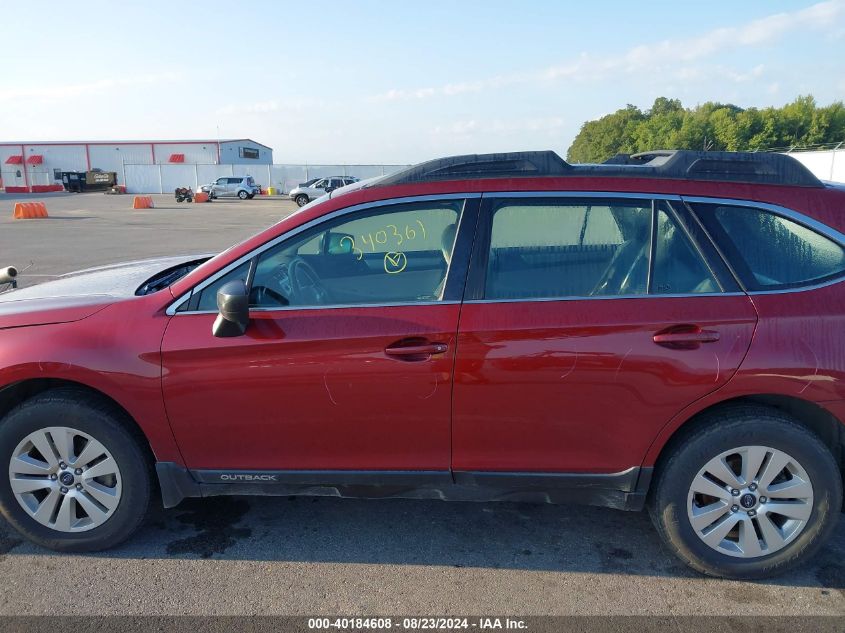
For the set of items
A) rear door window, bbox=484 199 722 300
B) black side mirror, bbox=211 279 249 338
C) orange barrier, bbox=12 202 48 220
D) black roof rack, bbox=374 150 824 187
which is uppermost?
black roof rack, bbox=374 150 824 187

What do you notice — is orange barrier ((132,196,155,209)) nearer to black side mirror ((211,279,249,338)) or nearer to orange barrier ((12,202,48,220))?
orange barrier ((12,202,48,220))

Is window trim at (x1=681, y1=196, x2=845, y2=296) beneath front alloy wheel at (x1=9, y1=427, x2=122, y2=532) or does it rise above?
above

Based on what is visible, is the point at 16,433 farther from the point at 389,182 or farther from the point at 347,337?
the point at 389,182

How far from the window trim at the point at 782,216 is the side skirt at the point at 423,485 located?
0.98 meters

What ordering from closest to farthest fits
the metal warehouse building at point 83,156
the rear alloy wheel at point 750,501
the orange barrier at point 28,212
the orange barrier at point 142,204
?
the rear alloy wheel at point 750,501, the orange barrier at point 28,212, the orange barrier at point 142,204, the metal warehouse building at point 83,156

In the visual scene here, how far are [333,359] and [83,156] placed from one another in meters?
73.6

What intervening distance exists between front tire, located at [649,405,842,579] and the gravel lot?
Answer: 0.16 m

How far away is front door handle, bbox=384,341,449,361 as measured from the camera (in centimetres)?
268

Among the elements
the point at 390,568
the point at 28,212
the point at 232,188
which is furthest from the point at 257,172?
the point at 390,568

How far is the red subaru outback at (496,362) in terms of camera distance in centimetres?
266

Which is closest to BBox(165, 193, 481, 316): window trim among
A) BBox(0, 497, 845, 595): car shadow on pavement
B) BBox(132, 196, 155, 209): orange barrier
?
BBox(0, 497, 845, 595): car shadow on pavement

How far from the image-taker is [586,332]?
105 inches

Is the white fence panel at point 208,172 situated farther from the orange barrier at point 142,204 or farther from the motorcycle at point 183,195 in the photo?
the orange barrier at point 142,204

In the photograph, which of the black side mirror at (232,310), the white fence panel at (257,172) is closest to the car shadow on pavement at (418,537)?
the black side mirror at (232,310)
